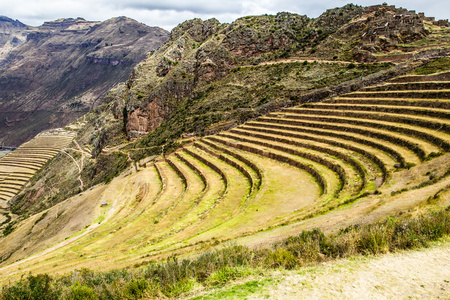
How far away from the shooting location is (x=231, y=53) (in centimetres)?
5919

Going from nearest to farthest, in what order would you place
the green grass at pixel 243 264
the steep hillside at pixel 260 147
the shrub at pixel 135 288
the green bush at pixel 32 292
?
the shrub at pixel 135 288 < the green grass at pixel 243 264 < the green bush at pixel 32 292 < the steep hillside at pixel 260 147

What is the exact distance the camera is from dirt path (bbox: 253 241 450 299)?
5.43 meters

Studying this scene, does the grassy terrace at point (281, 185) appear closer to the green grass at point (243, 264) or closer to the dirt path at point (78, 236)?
the dirt path at point (78, 236)

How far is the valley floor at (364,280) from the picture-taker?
5.46m

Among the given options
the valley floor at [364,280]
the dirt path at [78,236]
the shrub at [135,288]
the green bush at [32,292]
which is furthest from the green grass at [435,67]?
the dirt path at [78,236]

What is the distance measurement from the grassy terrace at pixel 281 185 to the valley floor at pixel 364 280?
276 cm

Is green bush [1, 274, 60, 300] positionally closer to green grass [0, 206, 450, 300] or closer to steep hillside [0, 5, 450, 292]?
green grass [0, 206, 450, 300]

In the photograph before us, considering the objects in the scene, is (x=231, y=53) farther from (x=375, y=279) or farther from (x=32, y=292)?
(x=375, y=279)

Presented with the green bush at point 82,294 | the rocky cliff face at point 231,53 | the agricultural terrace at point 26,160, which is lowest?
the green bush at point 82,294

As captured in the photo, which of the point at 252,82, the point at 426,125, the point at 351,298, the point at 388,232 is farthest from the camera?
the point at 252,82

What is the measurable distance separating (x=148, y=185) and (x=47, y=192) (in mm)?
45144

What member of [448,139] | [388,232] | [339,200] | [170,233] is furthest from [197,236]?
[448,139]

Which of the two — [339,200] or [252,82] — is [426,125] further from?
[252,82]

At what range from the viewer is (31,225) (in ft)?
118
